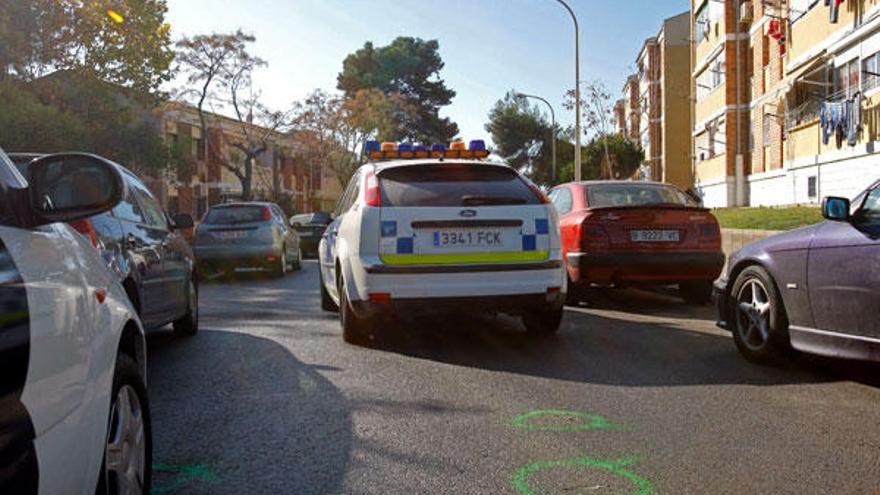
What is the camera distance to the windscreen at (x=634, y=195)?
969 centimetres

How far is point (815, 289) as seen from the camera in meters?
5.14

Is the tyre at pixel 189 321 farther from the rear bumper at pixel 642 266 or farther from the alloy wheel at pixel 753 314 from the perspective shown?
the alloy wheel at pixel 753 314

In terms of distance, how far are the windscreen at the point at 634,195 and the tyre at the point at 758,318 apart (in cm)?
356

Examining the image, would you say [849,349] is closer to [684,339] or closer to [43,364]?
[684,339]

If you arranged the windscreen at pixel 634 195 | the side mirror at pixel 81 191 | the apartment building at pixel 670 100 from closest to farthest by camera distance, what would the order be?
the side mirror at pixel 81 191 < the windscreen at pixel 634 195 < the apartment building at pixel 670 100

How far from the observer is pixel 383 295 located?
634cm

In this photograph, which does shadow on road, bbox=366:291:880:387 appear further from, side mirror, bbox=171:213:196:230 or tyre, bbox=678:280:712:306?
side mirror, bbox=171:213:196:230

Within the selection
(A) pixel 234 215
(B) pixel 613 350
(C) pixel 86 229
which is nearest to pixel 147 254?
(C) pixel 86 229

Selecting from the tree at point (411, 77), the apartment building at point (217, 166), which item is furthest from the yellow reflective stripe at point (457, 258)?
the tree at point (411, 77)

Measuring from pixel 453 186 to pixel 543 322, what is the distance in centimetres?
151

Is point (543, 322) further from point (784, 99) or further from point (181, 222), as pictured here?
point (784, 99)

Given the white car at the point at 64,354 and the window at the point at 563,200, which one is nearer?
the white car at the point at 64,354

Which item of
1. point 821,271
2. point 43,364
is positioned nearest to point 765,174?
point 821,271

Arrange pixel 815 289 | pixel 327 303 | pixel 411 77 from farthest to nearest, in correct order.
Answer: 1. pixel 411 77
2. pixel 327 303
3. pixel 815 289
